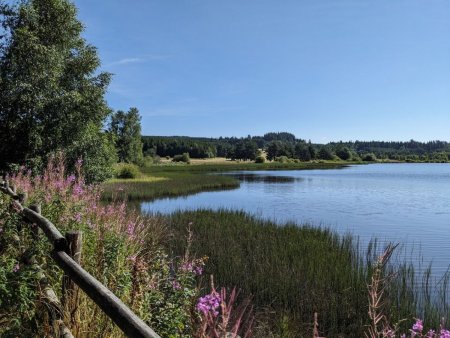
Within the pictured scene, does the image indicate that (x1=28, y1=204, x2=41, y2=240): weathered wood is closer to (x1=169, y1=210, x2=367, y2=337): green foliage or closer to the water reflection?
(x1=169, y1=210, x2=367, y2=337): green foliage

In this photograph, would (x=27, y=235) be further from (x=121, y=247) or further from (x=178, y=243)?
(x=178, y=243)

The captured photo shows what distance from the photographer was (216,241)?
14.4m

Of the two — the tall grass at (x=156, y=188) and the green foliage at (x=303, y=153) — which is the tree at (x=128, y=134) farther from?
the green foliage at (x=303, y=153)

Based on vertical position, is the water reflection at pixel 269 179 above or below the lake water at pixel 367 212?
above

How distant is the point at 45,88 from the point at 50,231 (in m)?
15.8

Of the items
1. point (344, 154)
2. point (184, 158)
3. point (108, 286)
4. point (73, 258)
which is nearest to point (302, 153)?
point (344, 154)

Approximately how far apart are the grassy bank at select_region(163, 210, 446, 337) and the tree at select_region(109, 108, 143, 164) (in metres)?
62.9

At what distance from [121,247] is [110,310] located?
8.75 feet

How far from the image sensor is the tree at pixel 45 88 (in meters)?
18.1

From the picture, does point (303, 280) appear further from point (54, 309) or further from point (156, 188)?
point (156, 188)

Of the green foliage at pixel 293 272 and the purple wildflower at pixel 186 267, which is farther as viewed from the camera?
the green foliage at pixel 293 272

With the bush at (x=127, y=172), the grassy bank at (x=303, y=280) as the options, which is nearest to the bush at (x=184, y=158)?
the bush at (x=127, y=172)

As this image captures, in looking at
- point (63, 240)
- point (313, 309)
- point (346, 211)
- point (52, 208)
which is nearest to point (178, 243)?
point (313, 309)

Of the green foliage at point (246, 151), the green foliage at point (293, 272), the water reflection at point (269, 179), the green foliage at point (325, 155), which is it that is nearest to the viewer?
the green foliage at point (293, 272)
